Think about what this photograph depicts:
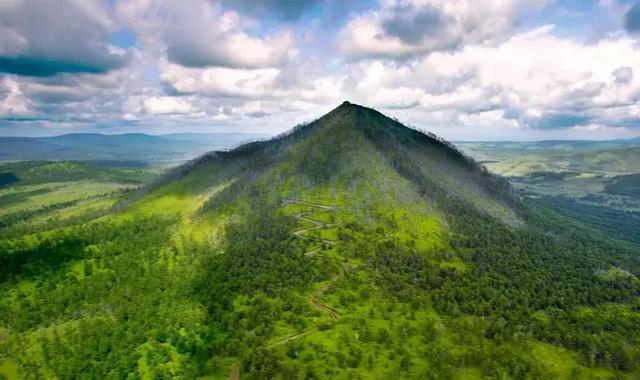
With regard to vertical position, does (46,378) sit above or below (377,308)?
below

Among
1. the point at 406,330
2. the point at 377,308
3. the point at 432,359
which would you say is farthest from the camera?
the point at 377,308

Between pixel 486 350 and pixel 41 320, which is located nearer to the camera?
pixel 486 350

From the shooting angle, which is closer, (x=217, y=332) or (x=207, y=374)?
(x=207, y=374)

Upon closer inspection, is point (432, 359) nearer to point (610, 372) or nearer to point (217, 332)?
point (610, 372)

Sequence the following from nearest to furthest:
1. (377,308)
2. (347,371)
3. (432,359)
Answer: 1. (347,371)
2. (432,359)
3. (377,308)

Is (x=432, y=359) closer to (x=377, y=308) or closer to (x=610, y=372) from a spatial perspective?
(x=377, y=308)

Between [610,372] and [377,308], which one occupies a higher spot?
[377,308]

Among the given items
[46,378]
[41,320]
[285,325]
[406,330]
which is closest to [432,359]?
[406,330]

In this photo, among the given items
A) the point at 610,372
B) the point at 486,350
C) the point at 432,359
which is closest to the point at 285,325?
the point at 432,359

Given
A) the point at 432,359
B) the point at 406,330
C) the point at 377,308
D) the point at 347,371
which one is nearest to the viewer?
the point at 347,371
